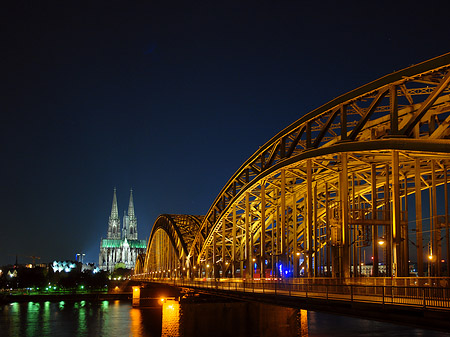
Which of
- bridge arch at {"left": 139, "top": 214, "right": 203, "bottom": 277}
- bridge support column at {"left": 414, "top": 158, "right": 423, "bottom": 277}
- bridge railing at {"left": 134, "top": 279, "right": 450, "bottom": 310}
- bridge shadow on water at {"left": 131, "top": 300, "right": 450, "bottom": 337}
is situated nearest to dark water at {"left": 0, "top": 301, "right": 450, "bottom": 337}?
bridge shadow on water at {"left": 131, "top": 300, "right": 450, "bottom": 337}

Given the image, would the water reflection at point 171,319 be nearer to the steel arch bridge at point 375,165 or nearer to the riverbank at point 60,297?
the steel arch bridge at point 375,165

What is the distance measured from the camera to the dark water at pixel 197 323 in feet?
162

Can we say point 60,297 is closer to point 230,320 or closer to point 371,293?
point 230,320

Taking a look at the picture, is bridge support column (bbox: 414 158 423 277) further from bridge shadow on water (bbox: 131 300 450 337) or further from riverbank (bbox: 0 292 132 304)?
riverbank (bbox: 0 292 132 304)

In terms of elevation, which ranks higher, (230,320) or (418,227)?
(418,227)

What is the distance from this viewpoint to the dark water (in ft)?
162

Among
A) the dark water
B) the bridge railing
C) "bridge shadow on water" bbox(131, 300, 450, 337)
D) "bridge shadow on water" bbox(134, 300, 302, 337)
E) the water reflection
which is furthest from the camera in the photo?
the water reflection

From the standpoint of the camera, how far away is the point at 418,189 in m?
31.6

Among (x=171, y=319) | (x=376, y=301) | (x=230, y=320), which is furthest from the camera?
(x=171, y=319)

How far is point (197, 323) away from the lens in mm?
54219

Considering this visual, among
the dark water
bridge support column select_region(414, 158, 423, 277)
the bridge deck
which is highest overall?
bridge support column select_region(414, 158, 423, 277)

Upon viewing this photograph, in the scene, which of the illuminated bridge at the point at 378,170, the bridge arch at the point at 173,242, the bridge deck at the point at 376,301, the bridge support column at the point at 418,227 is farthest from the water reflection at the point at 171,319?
the bridge arch at the point at 173,242

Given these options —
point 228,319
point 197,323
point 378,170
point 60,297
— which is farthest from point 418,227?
point 60,297

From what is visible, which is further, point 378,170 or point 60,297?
point 60,297
